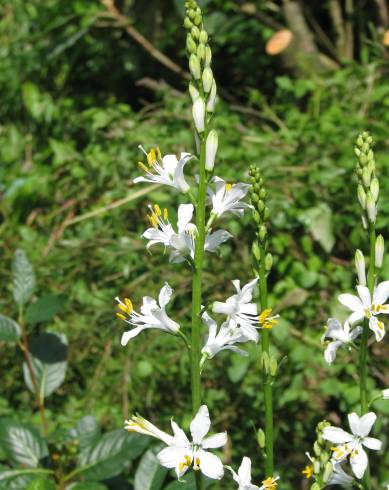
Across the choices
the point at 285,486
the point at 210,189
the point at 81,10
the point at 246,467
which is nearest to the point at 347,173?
the point at 285,486

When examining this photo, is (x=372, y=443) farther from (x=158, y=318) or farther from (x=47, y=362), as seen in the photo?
(x=47, y=362)

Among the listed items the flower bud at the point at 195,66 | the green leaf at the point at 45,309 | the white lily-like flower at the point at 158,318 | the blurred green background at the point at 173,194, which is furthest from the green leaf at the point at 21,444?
the flower bud at the point at 195,66

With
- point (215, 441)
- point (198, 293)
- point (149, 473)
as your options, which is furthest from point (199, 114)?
point (149, 473)

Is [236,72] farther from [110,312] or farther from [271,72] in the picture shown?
[110,312]

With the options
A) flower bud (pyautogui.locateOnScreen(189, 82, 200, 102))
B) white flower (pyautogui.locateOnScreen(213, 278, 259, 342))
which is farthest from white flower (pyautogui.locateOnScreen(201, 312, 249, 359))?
flower bud (pyautogui.locateOnScreen(189, 82, 200, 102))

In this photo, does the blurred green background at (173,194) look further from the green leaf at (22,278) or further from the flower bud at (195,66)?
the flower bud at (195,66)

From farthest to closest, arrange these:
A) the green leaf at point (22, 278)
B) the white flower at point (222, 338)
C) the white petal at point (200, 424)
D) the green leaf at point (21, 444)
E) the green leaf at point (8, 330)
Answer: the green leaf at point (22, 278)
the green leaf at point (8, 330)
the green leaf at point (21, 444)
the white flower at point (222, 338)
the white petal at point (200, 424)

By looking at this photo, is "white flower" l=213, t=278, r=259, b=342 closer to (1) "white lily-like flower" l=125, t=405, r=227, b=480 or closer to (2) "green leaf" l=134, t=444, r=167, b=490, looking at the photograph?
(1) "white lily-like flower" l=125, t=405, r=227, b=480
